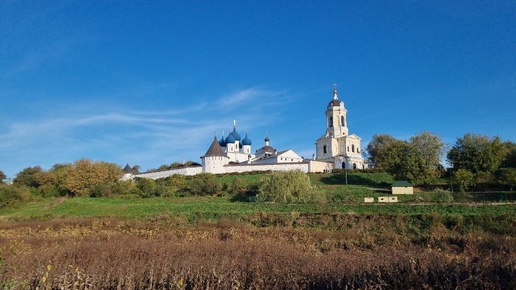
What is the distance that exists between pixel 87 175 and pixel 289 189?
2818 cm

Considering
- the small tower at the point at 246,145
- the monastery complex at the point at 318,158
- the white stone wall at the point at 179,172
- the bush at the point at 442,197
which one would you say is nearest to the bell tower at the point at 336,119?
the monastery complex at the point at 318,158

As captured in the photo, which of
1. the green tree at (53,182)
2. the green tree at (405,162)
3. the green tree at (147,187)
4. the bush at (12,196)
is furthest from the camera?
the green tree at (53,182)

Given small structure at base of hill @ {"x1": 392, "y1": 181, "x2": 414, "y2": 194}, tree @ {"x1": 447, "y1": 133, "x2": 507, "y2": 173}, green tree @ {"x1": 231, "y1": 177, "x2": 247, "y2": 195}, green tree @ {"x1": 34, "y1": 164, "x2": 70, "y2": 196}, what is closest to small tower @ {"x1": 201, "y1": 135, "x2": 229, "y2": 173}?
green tree @ {"x1": 231, "y1": 177, "x2": 247, "y2": 195}

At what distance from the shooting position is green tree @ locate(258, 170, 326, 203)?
103ft

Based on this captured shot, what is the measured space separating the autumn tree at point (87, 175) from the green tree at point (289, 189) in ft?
79.6

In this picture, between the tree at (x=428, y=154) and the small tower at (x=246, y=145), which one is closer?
the tree at (x=428, y=154)

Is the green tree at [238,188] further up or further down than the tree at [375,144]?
further down

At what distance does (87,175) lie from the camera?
45.7 metres

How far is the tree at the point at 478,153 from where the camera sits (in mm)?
39406

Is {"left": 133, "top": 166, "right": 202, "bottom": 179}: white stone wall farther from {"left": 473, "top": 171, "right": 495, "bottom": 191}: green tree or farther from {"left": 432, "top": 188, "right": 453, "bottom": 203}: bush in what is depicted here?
{"left": 473, "top": 171, "right": 495, "bottom": 191}: green tree

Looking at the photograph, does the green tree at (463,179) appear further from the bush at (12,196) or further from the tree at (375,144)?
the bush at (12,196)

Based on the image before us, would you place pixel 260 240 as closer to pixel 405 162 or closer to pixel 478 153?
pixel 405 162

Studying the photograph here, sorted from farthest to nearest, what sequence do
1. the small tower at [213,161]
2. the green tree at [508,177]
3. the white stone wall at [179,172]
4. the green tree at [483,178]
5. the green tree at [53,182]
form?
the white stone wall at [179,172] < the small tower at [213,161] < the green tree at [53,182] < the green tree at [483,178] < the green tree at [508,177]

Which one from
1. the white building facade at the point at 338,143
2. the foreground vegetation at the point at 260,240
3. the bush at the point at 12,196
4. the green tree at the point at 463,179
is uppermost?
the white building facade at the point at 338,143
